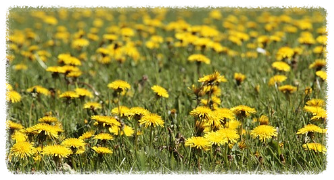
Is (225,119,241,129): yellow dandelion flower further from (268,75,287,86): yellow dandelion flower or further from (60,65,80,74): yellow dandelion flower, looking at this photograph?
(60,65,80,74): yellow dandelion flower

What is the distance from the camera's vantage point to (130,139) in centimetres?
233

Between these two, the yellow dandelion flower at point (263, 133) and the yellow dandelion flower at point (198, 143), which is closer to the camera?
the yellow dandelion flower at point (198, 143)

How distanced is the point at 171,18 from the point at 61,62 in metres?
3.42

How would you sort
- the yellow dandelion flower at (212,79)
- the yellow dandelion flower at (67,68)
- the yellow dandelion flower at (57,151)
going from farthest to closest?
the yellow dandelion flower at (67,68)
the yellow dandelion flower at (212,79)
the yellow dandelion flower at (57,151)

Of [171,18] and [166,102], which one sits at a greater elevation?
[171,18]

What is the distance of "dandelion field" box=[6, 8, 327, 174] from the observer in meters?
2.01

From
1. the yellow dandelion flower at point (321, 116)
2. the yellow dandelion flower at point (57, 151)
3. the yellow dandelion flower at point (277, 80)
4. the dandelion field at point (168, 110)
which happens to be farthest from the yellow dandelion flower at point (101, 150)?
the yellow dandelion flower at point (277, 80)

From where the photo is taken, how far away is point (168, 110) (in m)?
2.78

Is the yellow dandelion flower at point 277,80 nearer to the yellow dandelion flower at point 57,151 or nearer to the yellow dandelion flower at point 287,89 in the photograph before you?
the yellow dandelion flower at point 287,89

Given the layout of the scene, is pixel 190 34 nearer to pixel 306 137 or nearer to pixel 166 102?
pixel 166 102

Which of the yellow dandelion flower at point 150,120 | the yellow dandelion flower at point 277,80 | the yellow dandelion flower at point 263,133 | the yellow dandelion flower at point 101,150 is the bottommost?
the yellow dandelion flower at point 101,150

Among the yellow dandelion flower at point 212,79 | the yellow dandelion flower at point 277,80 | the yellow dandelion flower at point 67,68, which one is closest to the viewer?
the yellow dandelion flower at point 212,79

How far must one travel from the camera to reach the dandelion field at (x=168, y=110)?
2012 millimetres
